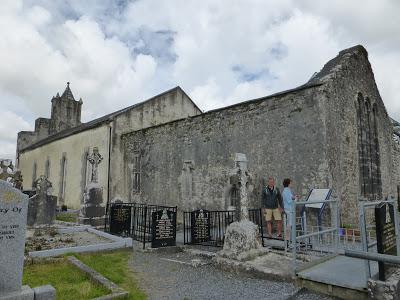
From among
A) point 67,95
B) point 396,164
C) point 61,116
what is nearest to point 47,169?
point 61,116

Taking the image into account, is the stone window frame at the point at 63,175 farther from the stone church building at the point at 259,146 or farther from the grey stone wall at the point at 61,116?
the grey stone wall at the point at 61,116

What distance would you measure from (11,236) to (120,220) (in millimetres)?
6916

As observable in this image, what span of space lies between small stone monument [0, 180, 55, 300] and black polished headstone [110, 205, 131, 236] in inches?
266

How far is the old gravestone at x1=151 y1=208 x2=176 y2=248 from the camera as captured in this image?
845cm

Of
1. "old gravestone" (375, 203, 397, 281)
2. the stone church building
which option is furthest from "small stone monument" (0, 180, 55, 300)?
the stone church building

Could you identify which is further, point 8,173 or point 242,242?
point 8,173

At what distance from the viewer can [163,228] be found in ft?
28.3

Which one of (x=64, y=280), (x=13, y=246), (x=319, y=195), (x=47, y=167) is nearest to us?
(x=13, y=246)

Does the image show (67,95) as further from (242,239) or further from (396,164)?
(242,239)

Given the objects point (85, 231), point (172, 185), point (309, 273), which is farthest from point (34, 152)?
point (309, 273)

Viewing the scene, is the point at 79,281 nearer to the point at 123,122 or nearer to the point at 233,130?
the point at 233,130

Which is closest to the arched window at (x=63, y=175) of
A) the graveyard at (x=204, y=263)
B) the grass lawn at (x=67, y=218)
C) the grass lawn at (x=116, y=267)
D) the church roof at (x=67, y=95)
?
the grass lawn at (x=67, y=218)

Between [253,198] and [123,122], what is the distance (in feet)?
36.0

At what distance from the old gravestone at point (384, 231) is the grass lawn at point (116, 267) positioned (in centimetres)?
357
